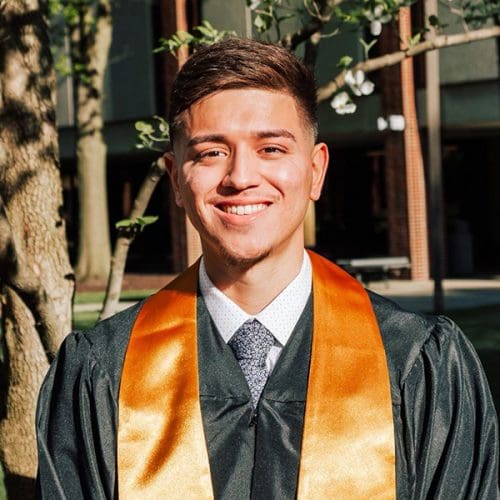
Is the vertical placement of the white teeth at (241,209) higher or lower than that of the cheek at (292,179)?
lower

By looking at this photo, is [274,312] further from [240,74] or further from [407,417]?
[240,74]

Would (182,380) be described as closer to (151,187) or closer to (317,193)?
(317,193)

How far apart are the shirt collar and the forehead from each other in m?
0.41

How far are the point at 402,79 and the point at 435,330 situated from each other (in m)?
19.4

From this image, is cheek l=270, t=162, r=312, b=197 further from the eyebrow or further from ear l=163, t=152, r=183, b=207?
ear l=163, t=152, r=183, b=207

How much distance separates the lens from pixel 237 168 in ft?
8.52

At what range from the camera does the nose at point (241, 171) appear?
8.47 feet

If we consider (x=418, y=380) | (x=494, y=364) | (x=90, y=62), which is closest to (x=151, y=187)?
(x=418, y=380)

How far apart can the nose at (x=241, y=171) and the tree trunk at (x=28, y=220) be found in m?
2.38

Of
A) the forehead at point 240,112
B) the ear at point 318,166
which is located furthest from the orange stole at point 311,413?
the forehead at point 240,112

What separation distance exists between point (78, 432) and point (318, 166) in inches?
35.8

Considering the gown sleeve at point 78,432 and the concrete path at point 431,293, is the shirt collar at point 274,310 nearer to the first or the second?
the gown sleeve at point 78,432

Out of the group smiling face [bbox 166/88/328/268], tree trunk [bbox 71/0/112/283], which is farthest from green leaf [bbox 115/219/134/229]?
tree trunk [bbox 71/0/112/283]

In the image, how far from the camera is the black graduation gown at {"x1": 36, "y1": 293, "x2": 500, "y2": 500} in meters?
2.63
